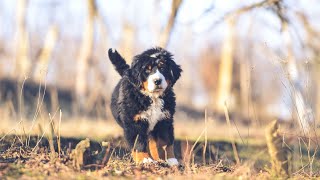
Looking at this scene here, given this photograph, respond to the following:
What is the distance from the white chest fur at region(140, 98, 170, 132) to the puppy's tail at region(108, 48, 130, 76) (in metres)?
0.77

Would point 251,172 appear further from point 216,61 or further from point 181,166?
point 216,61

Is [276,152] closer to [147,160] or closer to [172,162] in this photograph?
[172,162]

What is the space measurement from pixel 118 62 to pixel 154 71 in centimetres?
88

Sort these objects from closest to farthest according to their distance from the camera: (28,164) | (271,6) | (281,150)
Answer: (281,150) → (28,164) → (271,6)

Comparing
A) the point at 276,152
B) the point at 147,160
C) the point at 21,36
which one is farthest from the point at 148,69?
the point at 21,36

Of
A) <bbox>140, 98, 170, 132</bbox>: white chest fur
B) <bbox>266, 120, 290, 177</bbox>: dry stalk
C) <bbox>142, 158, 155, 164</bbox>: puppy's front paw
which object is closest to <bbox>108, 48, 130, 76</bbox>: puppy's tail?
<bbox>140, 98, 170, 132</bbox>: white chest fur

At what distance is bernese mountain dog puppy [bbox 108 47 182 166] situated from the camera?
612cm

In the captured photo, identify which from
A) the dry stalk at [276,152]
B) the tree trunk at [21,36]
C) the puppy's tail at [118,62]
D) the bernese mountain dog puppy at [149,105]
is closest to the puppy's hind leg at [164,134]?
the bernese mountain dog puppy at [149,105]

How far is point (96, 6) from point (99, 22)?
886mm

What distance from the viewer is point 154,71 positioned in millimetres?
6211

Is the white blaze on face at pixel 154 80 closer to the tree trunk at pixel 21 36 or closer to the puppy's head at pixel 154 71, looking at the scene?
the puppy's head at pixel 154 71

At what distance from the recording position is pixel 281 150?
15.6 ft

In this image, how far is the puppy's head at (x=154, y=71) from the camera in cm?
609

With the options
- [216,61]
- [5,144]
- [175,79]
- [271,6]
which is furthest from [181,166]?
[216,61]
